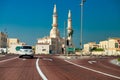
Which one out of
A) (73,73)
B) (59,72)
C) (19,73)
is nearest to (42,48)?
(59,72)

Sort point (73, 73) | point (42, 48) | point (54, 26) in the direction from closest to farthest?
point (73, 73) → point (42, 48) → point (54, 26)

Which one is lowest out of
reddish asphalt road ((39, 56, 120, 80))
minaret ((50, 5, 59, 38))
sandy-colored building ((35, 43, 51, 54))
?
reddish asphalt road ((39, 56, 120, 80))

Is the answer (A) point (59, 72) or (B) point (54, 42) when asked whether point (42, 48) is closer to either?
(B) point (54, 42)

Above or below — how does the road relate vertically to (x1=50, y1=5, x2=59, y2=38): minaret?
below

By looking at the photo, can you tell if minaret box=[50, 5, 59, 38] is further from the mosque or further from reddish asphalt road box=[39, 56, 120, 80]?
reddish asphalt road box=[39, 56, 120, 80]

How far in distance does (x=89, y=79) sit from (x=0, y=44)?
18038 cm

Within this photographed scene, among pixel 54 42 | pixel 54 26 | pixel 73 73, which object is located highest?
pixel 54 26

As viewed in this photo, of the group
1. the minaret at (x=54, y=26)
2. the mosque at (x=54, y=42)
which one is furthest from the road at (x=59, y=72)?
the minaret at (x=54, y=26)

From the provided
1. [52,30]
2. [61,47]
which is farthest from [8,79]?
[61,47]

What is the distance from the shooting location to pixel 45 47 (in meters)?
162

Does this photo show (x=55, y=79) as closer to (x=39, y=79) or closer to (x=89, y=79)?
(x=39, y=79)

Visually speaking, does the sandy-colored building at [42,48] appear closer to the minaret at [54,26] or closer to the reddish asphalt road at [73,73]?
the minaret at [54,26]

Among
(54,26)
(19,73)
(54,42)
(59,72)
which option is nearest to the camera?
(19,73)

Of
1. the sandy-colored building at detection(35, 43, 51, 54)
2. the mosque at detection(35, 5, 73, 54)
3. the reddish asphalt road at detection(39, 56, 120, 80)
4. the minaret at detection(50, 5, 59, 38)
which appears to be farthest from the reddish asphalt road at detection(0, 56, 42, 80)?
the minaret at detection(50, 5, 59, 38)
